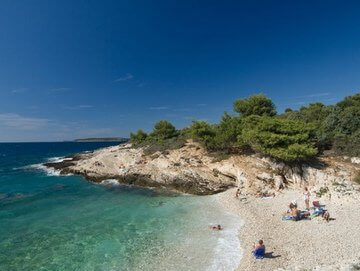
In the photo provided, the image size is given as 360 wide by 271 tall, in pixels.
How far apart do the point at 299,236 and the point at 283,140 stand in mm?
13553

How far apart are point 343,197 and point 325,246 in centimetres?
949

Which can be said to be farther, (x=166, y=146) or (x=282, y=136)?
(x=166, y=146)

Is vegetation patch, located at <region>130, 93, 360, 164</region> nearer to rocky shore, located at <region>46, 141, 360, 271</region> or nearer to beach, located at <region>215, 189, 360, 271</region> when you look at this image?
rocky shore, located at <region>46, 141, 360, 271</region>

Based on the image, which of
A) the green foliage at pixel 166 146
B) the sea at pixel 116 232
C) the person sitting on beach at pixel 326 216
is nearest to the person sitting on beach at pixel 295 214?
the person sitting on beach at pixel 326 216

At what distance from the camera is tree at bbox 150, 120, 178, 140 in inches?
2006

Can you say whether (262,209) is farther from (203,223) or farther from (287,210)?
(203,223)

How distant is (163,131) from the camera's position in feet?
168

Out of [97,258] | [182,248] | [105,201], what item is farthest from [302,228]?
[105,201]

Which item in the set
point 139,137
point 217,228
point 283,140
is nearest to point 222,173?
point 283,140

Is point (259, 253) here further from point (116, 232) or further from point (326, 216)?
point (116, 232)

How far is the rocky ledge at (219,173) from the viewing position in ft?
88.3

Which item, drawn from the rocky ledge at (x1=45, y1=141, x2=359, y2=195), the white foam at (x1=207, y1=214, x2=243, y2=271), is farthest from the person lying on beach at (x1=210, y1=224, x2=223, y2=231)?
the rocky ledge at (x1=45, y1=141, x2=359, y2=195)

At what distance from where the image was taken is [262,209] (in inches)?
900

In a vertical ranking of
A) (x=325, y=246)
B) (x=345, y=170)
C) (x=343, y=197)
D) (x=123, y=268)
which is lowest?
(x=123, y=268)
